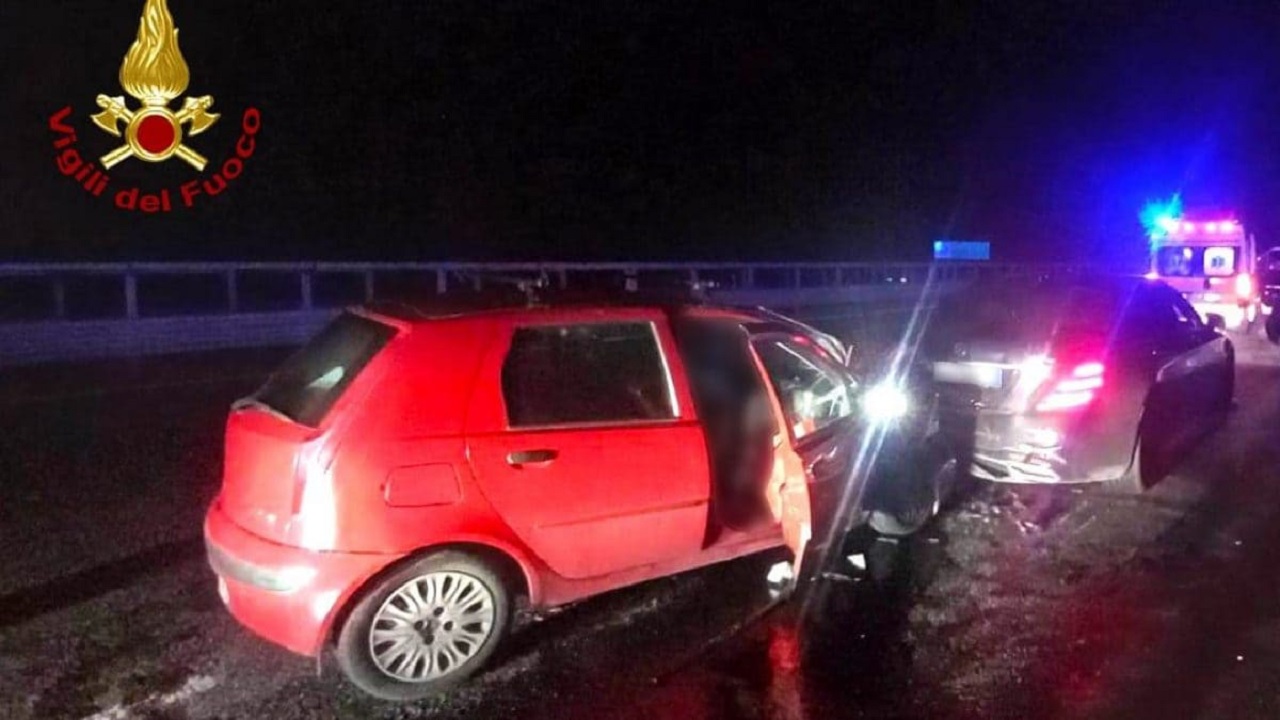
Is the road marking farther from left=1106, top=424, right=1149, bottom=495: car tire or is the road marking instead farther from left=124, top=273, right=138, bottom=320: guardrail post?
left=124, top=273, right=138, bottom=320: guardrail post

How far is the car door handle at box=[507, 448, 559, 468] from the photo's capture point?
14.2ft

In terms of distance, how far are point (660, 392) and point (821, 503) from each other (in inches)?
39.7

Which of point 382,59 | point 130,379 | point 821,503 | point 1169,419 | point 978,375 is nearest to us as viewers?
point 821,503

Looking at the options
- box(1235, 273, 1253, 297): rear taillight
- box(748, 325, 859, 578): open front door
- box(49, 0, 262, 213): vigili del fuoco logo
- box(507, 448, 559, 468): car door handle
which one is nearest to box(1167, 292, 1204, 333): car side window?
box(748, 325, 859, 578): open front door

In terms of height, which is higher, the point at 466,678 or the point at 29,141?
the point at 29,141

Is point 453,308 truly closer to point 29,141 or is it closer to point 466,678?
point 466,678

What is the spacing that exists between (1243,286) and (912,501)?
14.1 m

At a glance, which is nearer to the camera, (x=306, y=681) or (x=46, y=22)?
(x=306, y=681)

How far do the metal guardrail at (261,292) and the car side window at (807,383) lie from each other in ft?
1.83

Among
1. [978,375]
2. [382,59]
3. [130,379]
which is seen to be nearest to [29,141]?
[382,59]

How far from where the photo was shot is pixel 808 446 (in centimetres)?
517

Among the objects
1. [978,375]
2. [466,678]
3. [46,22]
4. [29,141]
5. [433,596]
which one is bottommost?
[466,678]

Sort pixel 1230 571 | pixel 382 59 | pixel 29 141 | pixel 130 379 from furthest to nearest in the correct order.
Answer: pixel 382 59 < pixel 29 141 < pixel 130 379 < pixel 1230 571

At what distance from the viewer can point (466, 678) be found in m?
4.43
